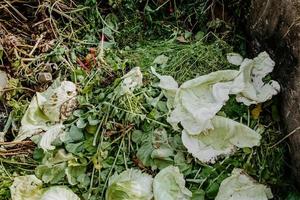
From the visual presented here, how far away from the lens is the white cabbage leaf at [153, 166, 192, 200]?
2.16 meters

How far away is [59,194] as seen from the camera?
221 cm

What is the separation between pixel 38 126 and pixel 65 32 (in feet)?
2.09

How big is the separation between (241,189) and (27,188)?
0.87 metres

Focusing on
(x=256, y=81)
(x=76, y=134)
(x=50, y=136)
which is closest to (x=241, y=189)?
(x=256, y=81)

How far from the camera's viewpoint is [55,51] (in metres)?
2.74

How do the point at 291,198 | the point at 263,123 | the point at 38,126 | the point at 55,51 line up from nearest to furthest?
the point at 291,198, the point at 263,123, the point at 38,126, the point at 55,51

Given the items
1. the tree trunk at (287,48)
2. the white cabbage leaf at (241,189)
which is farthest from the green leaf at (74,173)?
the tree trunk at (287,48)

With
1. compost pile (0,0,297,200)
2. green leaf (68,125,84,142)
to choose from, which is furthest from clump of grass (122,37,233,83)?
green leaf (68,125,84,142)

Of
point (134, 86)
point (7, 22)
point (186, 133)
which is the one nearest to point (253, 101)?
point (186, 133)

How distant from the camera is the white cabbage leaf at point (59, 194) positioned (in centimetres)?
220

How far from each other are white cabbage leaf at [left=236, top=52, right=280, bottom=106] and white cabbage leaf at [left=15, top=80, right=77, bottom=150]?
30.1 inches

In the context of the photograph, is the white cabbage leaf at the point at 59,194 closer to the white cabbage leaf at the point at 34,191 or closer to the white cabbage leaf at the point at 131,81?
the white cabbage leaf at the point at 34,191

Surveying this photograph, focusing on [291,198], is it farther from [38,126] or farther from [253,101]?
[38,126]

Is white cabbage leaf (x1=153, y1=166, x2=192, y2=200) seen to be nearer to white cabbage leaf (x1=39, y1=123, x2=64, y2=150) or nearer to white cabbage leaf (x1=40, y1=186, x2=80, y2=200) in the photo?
white cabbage leaf (x1=40, y1=186, x2=80, y2=200)
